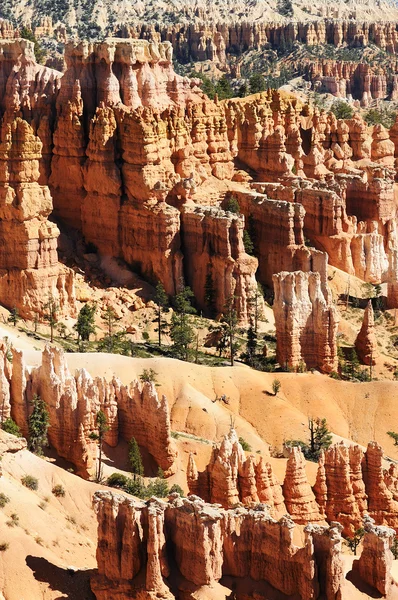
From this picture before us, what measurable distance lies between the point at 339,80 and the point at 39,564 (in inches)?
6157

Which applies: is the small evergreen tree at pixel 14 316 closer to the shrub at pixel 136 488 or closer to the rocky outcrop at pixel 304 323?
the rocky outcrop at pixel 304 323

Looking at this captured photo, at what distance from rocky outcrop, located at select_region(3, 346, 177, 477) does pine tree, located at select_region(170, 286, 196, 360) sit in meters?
15.8

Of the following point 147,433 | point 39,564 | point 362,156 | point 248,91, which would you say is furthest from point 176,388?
point 248,91

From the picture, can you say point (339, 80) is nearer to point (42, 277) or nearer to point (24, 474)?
point (42, 277)

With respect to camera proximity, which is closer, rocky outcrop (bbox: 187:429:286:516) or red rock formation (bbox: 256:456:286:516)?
rocky outcrop (bbox: 187:429:286:516)

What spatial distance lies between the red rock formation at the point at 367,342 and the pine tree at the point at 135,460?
25.7 meters

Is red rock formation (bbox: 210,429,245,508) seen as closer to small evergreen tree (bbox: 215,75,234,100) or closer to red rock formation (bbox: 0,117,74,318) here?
red rock formation (bbox: 0,117,74,318)

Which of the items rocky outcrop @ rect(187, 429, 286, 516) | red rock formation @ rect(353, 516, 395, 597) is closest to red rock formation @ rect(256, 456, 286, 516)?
rocky outcrop @ rect(187, 429, 286, 516)

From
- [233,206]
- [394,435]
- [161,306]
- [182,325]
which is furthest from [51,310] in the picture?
[394,435]

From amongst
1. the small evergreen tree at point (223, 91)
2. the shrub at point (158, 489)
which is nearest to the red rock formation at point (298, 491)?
the shrub at point (158, 489)

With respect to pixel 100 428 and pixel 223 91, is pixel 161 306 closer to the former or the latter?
pixel 100 428

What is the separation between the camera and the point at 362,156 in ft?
368

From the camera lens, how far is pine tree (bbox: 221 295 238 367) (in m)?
80.7

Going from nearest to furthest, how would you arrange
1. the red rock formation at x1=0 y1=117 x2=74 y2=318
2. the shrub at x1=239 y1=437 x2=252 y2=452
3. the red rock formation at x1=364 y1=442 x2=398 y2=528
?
the red rock formation at x1=364 y1=442 x2=398 y2=528, the shrub at x1=239 y1=437 x2=252 y2=452, the red rock formation at x1=0 y1=117 x2=74 y2=318
